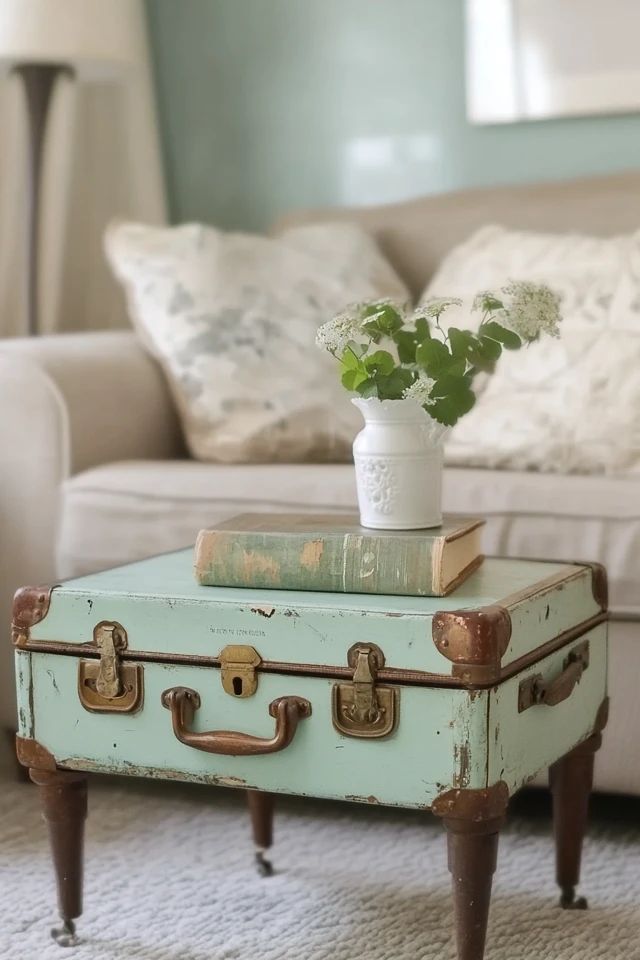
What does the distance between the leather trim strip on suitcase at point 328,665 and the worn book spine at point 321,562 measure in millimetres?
82

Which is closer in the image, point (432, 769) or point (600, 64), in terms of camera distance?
point (432, 769)

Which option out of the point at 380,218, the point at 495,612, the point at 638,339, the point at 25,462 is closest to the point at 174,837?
the point at 25,462

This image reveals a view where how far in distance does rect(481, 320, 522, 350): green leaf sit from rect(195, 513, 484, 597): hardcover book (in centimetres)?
18

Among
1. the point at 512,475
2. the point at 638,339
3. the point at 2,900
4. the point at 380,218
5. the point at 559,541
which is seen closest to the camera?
the point at 2,900

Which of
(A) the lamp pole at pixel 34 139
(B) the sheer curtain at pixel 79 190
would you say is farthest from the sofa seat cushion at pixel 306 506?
(B) the sheer curtain at pixel 79 190

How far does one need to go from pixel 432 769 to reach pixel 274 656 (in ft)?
0.59

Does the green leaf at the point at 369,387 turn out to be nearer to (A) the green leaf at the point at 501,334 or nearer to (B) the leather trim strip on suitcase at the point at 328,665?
(A) the green leaf at the point at 501,334

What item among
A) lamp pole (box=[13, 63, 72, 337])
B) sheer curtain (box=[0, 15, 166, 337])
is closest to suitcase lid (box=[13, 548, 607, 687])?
lamp pole (box=[13, 63, 72, 337])

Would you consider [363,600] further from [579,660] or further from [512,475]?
[512,475]

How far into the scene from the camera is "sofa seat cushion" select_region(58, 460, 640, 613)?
1.67 meters

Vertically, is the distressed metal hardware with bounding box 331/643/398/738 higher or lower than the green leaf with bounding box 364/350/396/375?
lower

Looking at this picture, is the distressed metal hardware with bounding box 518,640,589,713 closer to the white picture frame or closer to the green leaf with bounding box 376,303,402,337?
the green leaf with bounding box 376,303,402,337

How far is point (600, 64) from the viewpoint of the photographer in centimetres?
249

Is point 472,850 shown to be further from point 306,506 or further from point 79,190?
point 79,190
